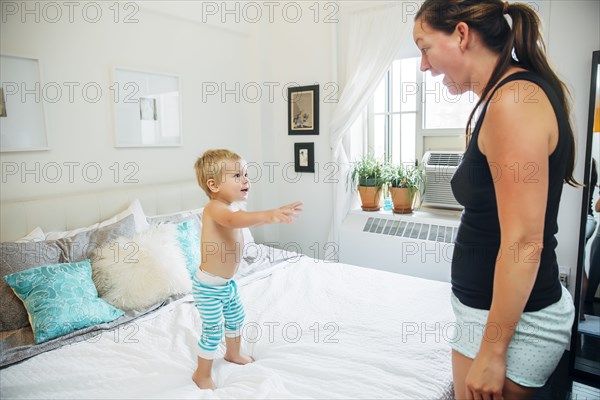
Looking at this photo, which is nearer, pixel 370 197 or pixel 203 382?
pixel 203 382

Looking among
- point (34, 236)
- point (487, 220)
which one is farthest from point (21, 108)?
point (487, 220)

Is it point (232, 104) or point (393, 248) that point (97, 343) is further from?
point (232, 104)

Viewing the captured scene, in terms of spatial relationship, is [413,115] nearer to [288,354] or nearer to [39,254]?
[288,354]

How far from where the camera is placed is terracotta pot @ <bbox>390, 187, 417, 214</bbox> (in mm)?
3121

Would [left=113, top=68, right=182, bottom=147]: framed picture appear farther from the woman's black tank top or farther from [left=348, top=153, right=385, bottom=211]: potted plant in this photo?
the woman's black tank top

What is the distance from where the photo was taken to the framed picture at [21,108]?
2.21m

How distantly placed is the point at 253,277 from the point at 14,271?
45.9 inches

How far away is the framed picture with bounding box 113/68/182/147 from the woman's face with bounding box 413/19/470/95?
222cm

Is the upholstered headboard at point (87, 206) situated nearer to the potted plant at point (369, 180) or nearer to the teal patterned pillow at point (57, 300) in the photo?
the teal patterned pillow at point (57, 300)

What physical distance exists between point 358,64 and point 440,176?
3.34 ft

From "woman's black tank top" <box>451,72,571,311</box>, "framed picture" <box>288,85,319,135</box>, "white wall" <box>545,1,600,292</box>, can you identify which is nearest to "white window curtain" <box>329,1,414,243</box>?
"framed picture" <box>288,85,319,135</box>

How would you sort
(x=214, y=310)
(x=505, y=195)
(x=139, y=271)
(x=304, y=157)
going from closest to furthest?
1. (x=505, y=195)
2. (x=214, y=310)
3. (x=139, y=271)
4. (x=304, y=157)

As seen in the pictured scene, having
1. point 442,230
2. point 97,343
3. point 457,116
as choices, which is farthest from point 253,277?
point 457,116

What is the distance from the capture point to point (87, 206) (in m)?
2.50
